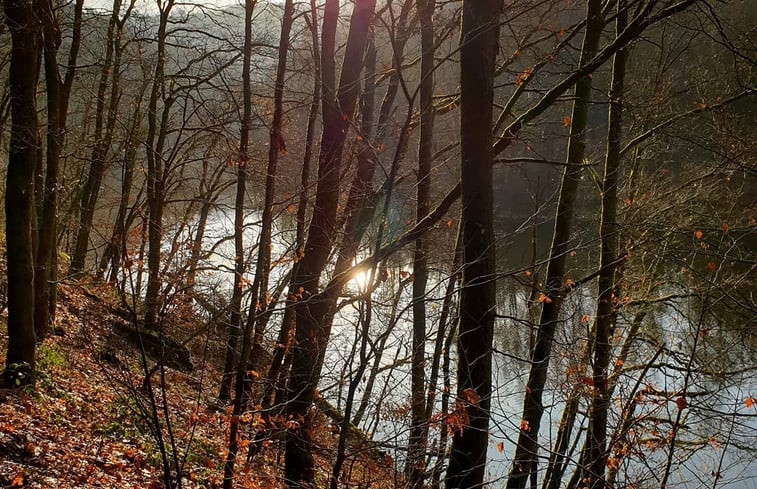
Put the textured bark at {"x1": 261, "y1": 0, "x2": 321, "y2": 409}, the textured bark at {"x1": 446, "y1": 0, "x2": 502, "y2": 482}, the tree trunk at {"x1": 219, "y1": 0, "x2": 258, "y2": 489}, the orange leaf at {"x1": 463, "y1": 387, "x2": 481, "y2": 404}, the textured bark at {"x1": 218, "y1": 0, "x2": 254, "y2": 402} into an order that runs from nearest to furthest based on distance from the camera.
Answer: the orange leaf at {"x1": 463, "y1": 387, "x2": 481, "y2": 404} → the textured bark at {"x1": 446, "y1": 0, "x2": 502, "y2": 482} → the tree trunk at {"x1": 219, "y1": 0, "x2": 258, "y2": 489} → the textured bark at {"x1": 261, "y1": 0, "x2": 321, "y2": 409} → the textured bark at {"x1": 218, "y1": 0, "x2": 254, "y2": 402}

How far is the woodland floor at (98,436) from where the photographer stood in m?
4.88

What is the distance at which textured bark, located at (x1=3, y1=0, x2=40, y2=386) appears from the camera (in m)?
6.14

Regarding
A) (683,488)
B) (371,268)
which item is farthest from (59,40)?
(683,488)

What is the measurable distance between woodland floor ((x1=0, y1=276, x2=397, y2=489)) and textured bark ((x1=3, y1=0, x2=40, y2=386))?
495 millimetres

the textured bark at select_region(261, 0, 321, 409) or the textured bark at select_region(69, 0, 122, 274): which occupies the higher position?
the textured bark at select_region(69, 0, 122, 274)

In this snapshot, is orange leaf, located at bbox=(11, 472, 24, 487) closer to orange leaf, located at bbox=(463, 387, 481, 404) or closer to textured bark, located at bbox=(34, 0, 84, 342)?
textured bark, located at bbox=(34, 0, 84, 342)

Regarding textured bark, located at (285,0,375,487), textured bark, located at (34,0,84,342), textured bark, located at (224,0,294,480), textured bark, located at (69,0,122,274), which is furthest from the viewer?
textured bark, located at (69,0,122,274)

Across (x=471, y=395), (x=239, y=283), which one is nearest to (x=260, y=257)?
(x=239, y=283)

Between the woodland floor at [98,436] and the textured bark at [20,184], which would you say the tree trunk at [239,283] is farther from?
the textured bark at [20,184]

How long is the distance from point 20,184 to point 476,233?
5.03 m

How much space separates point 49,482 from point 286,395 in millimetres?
2203

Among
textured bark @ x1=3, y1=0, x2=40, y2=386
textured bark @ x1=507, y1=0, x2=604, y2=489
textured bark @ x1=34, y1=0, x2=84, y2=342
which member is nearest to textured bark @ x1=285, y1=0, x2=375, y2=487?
textured bark @ x1=507, y1=0, x2=604, y2=489

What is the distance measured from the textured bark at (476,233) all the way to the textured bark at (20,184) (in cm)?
474

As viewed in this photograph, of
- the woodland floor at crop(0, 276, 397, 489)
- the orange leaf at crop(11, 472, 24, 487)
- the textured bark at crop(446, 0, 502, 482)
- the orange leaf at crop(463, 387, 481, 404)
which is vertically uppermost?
the textured bark at crop(446, 0, 502, 482)
